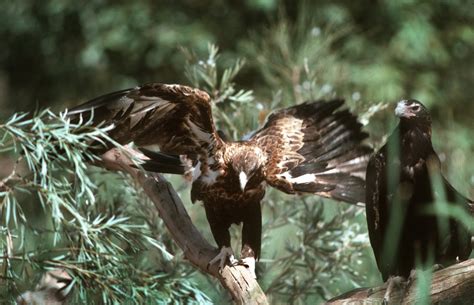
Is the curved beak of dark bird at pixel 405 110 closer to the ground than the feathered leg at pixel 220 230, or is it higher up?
higher up

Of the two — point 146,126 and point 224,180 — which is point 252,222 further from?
point 146,126

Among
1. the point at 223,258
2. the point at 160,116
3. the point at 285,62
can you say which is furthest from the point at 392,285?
the point at 285,62

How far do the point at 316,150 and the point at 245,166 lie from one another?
420 mm

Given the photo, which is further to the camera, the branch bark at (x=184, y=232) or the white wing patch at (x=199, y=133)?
the white wing patch at (x=199, y=133)

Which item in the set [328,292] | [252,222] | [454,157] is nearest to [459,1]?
[454,157]

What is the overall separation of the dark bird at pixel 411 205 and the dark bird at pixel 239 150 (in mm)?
596

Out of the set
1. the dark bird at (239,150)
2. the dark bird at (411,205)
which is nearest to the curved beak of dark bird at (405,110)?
the dark bird at (411,205)

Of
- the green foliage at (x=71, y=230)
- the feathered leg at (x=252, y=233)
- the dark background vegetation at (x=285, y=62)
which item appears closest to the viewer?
the green foliage at (x=71, y=230)

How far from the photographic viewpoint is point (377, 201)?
3.04 metres

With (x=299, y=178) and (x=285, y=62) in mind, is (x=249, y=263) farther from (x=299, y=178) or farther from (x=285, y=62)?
(x=285, y=62)

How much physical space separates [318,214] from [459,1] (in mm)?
2359

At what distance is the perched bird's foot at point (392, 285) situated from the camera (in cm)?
279

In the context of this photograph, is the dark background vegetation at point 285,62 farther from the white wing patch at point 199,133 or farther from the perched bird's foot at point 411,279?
the perched bird's foot at point 411,279

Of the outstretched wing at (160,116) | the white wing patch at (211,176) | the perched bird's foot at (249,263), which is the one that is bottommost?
the perched bird's foot at (249,263)
